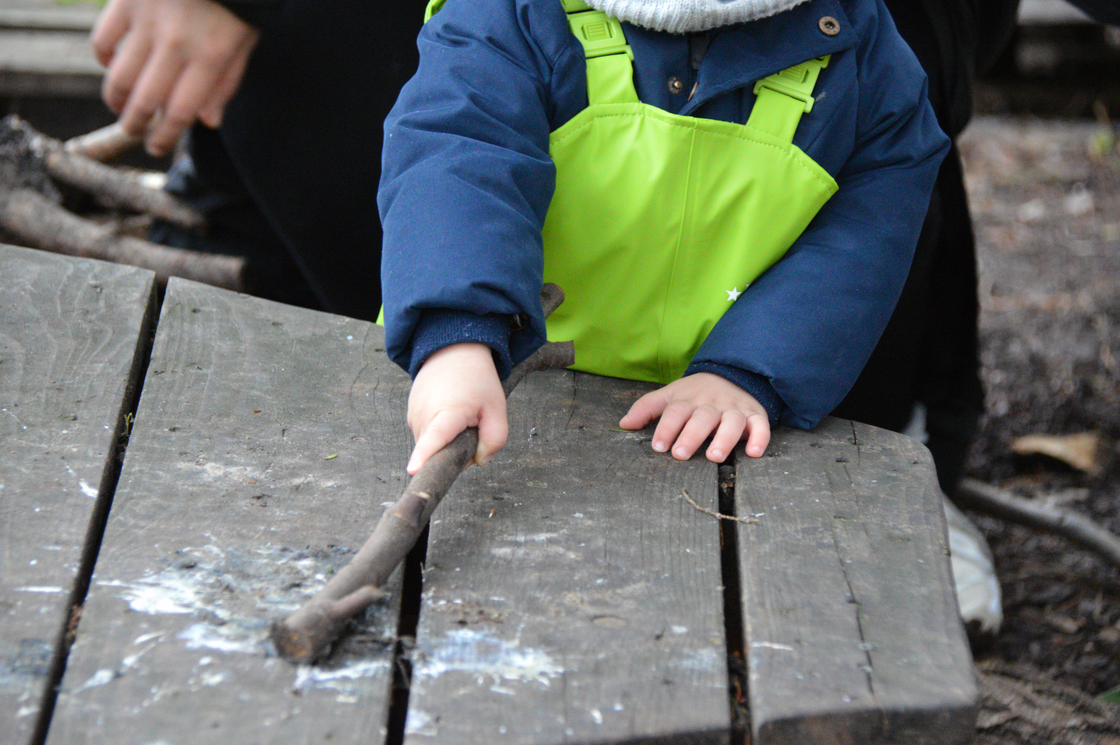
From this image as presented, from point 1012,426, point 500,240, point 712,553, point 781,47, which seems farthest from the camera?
point 1012,426

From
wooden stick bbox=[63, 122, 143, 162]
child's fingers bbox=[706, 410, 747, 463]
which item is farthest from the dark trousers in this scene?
child's fingers bbox=[706, 410, 747, 463]

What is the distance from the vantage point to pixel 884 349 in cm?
184

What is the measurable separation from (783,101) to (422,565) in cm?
77

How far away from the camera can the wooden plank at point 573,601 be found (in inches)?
31.7

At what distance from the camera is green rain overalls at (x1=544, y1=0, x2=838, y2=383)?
1319mm

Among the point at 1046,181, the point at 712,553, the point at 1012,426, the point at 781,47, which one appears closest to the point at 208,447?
the point at 712,553

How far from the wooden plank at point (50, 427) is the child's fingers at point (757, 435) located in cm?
69

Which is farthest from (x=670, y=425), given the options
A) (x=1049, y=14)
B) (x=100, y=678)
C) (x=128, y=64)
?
(x=1049, y=14)

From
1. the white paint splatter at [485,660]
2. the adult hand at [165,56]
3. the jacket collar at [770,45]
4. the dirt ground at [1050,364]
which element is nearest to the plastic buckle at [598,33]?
the jacket collar at [770,45]

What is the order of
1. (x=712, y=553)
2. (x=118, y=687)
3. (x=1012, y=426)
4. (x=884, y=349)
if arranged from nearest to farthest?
(x=118, y=687), (x=712, y=553), (x=884, y=349), (x=1012, y=426)

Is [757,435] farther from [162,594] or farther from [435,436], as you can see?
[162,594]

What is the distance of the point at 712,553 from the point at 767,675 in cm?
17

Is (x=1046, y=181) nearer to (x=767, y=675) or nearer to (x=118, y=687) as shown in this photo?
(x=767, y=675)

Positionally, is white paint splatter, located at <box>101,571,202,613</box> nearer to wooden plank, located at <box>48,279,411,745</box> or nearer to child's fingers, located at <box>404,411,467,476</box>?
wooden plank, located at <box>48,279,411,745</box>
